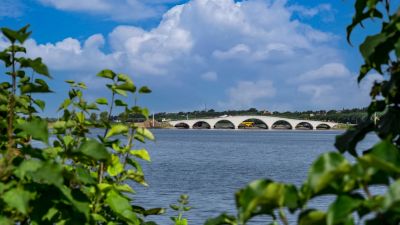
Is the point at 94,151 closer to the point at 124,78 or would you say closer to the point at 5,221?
the point at 5,221

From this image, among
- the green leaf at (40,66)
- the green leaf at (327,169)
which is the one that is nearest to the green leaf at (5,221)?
the green leaf at (40,66)

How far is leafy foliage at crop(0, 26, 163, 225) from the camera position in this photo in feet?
7.39

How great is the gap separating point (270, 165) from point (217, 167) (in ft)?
25.1

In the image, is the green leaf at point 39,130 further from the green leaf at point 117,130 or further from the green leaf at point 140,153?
the green leaf at point 140,153

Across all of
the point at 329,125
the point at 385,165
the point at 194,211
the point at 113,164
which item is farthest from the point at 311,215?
the point at 329,125

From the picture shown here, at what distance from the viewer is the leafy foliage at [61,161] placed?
88.7 inches

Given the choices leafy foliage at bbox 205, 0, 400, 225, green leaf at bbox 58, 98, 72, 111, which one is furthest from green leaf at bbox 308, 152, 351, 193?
green leaf at bbox 58, 98, 72, 111

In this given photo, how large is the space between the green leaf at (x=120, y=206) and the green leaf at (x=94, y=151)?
2.39 ft

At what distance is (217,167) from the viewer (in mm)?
54125

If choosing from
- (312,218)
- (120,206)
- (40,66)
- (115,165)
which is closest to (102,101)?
(115,165)

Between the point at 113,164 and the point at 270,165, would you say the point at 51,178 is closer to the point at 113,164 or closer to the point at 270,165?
the point at 113,164

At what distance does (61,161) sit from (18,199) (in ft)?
1.20

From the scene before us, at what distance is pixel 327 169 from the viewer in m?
1.33

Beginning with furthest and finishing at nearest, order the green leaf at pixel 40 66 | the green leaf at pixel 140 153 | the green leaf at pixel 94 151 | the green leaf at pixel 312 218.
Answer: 1. the green leaf at pixel 140 153
2. the green leaf at pixel 40 66
3. the green leaf at pixel 94 151
4. the green leaf at pixel 312 218
